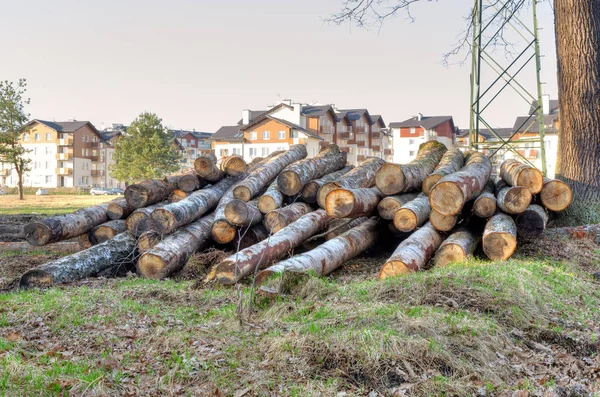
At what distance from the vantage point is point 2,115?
138 ft

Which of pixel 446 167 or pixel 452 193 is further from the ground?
pixel 446 167

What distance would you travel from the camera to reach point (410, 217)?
938cm

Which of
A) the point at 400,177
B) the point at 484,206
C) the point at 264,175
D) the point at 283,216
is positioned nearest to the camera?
the point at 484,206

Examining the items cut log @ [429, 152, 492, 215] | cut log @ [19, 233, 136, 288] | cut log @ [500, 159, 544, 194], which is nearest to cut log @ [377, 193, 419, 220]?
cut log @ [429, 152, 492, 215]

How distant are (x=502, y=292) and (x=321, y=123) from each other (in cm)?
6319

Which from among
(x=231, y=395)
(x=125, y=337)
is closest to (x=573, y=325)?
(x=231, y=395)

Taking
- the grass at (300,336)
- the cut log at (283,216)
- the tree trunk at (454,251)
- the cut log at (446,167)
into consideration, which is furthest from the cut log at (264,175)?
the tree trunk at (454,251)

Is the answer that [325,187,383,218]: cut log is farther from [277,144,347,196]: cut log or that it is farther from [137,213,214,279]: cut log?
[137,213,214,279]: cut log

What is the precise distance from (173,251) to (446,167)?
17.3ft

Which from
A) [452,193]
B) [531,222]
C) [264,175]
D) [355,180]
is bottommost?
[531,222]

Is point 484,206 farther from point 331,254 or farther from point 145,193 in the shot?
point 145,193

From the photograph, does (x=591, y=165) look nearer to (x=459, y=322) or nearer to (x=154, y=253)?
(x=459, y=322)

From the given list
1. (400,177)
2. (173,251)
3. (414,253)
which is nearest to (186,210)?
(173,251)

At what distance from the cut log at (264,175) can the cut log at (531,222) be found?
4.94 meters
